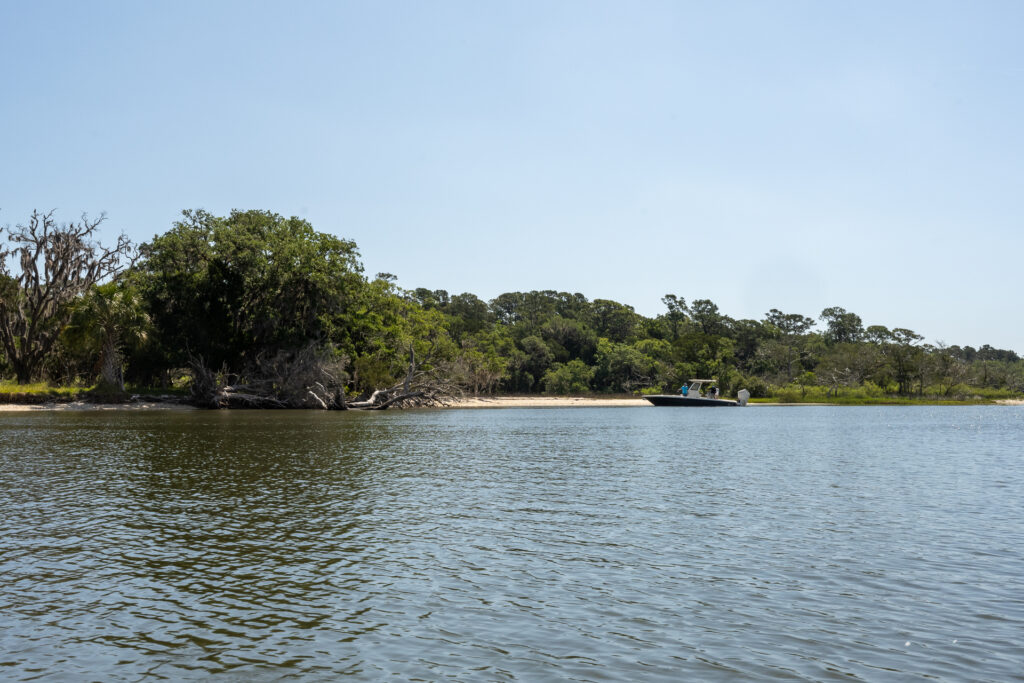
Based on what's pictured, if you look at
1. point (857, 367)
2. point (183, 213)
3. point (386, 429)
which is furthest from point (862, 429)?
point (857, 367)

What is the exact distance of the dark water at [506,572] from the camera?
861 centimetres

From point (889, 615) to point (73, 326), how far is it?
242 feet

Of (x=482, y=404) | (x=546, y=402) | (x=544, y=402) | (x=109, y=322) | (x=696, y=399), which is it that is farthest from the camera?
(x=546, y=402)

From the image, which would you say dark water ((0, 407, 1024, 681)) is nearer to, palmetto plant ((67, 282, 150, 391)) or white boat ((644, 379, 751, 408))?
palmetto plant ((67, 282, 150, 391))

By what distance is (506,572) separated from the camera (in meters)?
12.5

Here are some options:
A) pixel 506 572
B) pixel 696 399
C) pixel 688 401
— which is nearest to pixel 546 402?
pixel 688 401

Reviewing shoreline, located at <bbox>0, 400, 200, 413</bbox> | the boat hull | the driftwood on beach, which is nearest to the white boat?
the boat hull

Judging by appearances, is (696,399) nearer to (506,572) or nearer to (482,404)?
(482,404)

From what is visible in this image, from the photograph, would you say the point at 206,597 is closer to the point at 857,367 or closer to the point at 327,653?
the point at 327,653

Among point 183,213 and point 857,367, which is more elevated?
point 183,213

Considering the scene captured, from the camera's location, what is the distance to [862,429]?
53562mm

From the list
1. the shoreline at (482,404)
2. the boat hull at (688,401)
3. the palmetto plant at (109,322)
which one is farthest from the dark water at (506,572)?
the boat hull at (688,401)

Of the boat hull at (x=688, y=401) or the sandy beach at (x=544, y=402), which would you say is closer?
the sandy beach at (x=544, y=402)

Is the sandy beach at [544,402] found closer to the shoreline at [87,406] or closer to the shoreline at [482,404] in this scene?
the shoreline at [482,404]
